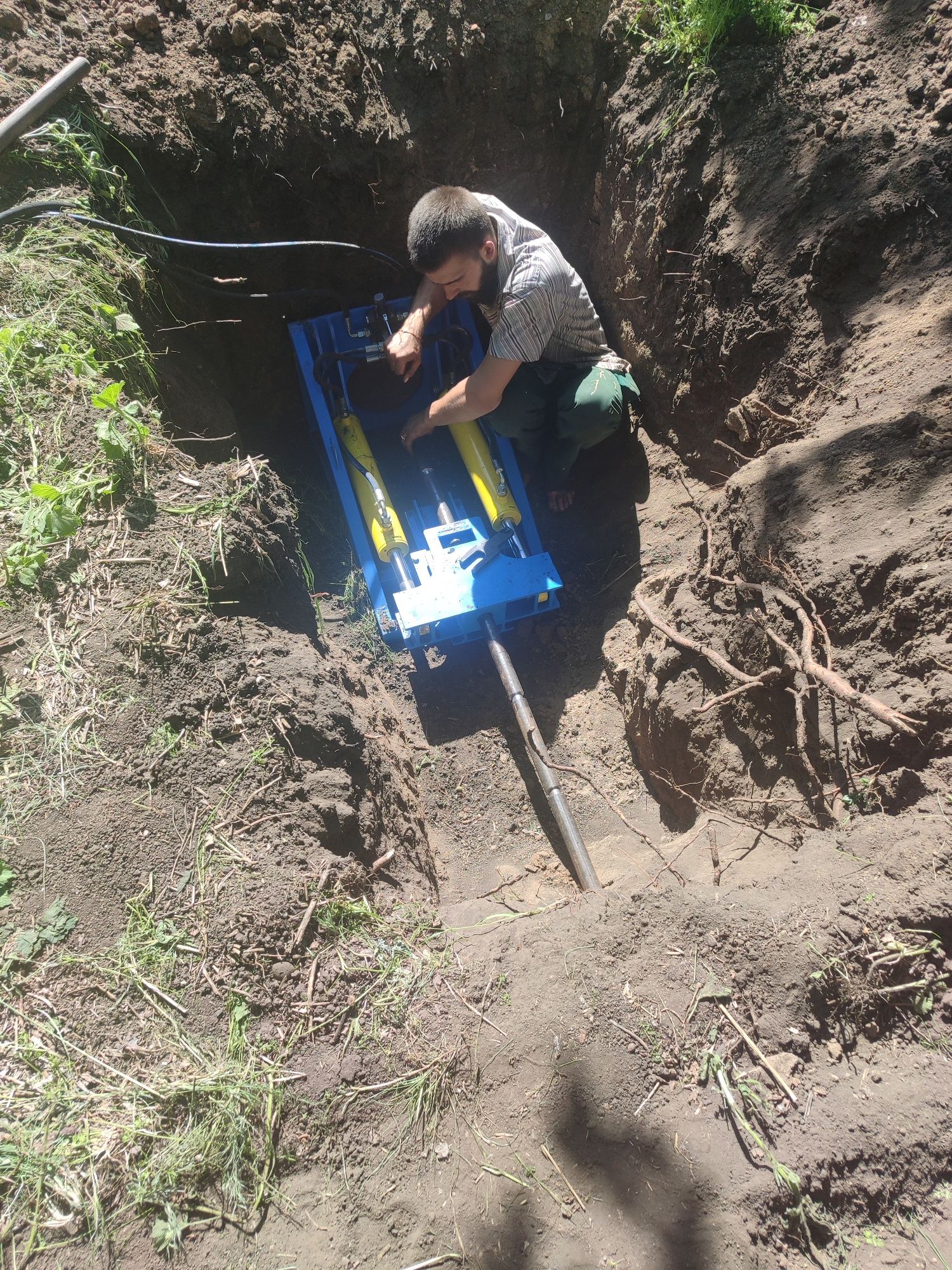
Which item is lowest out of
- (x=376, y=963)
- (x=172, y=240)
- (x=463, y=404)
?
(x=376, y=963)

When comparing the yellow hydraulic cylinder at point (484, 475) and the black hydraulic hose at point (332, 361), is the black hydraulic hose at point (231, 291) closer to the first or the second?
the black hydraulic hose at point (332, 361)

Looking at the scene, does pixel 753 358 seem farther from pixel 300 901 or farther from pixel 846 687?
pixel 300 901

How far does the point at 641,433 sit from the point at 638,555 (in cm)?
59

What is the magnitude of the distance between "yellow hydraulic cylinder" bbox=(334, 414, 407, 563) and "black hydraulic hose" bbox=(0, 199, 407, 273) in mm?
678

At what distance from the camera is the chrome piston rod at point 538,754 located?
87.0 inches

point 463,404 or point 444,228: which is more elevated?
point 444,228

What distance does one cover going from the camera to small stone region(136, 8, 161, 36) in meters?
2.53

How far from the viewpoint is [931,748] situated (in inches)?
64.8

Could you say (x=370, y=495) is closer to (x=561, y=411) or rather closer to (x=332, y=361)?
(x=332, y=361)

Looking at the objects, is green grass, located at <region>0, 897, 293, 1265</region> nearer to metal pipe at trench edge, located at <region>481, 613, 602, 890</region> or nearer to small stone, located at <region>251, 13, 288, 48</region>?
metal pipe at trench edge, located at <region>481, 613, 602, 890</region>

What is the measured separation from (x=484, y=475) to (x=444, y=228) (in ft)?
3.17

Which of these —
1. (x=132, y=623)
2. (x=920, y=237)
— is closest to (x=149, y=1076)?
(x=132, y=623)

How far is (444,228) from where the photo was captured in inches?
84.4

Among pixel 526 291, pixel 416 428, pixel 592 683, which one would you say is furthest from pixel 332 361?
pixel 592 683
